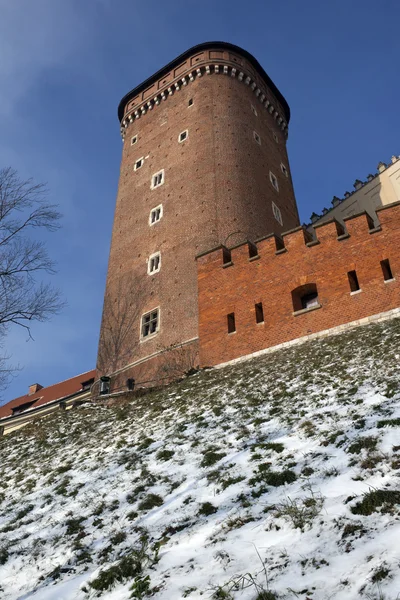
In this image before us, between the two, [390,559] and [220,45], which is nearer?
[390,559]

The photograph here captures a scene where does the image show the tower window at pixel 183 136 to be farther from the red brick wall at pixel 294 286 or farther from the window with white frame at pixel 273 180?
the red brick wall at pixel 294 286

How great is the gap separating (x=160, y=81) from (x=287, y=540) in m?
28.5

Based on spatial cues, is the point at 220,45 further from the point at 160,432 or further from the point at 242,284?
the point at 160,432

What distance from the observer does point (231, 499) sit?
18.3ft

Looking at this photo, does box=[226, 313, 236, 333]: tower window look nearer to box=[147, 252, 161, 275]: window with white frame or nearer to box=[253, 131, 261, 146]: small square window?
box=[147, 252, 161, 275]: window with white frame

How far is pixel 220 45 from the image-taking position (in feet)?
93.6

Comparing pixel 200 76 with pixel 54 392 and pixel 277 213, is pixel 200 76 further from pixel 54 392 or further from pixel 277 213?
pixel 54 392

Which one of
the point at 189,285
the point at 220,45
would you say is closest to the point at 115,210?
the point at 189,285

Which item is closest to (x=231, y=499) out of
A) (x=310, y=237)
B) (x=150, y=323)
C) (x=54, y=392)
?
(x=310, y=237)

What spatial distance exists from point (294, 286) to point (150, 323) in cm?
623

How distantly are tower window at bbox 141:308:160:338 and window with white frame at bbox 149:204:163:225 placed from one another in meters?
4.79

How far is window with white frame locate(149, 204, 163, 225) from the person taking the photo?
22461 millimetres

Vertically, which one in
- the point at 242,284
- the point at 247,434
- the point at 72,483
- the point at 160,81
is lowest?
the point at 72,483

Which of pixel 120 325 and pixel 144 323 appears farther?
pixel 120 325
